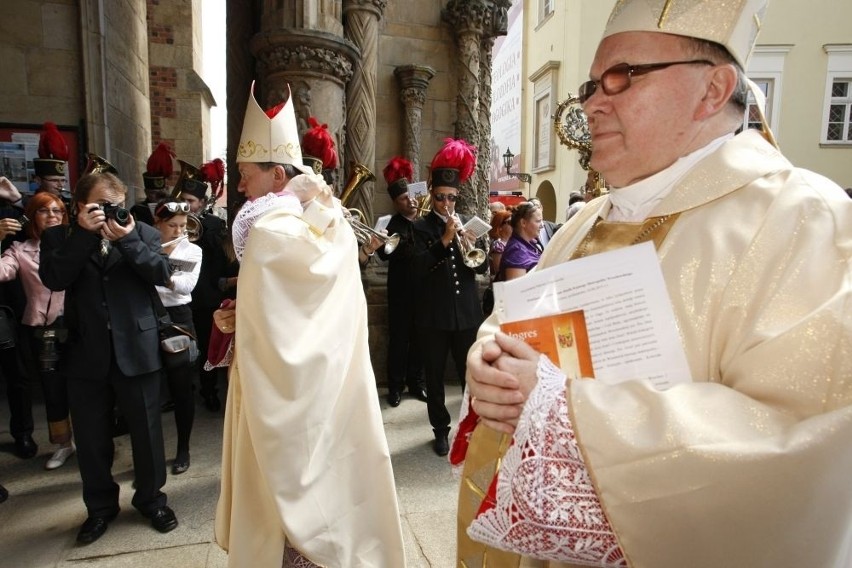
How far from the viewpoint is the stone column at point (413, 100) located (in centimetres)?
539

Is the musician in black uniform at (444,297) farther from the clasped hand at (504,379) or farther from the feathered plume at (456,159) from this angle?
the clasped hand at (504,379)

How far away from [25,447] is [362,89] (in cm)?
414

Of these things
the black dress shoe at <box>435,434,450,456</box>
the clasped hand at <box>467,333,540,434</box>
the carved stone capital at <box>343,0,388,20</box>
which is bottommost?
the black dress shoe at <box>435,434,450,456</box>

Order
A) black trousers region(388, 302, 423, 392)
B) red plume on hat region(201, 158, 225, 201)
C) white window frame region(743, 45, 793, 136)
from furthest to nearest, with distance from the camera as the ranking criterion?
white window frame region(743, 45, 793, 136)
red plume on hat region(201, 158, 225, 201)
black trousers region(388, 302, 423, 392)

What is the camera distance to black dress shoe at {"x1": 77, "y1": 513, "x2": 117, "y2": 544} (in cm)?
274

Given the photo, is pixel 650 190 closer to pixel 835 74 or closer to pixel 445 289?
pixel 445 289

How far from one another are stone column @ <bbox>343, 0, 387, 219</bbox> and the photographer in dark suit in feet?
8.07

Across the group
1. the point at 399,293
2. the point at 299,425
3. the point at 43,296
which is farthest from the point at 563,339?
the point at 43,296

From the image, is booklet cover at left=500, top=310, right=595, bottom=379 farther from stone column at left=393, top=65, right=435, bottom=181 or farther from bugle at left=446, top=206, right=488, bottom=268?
stone column at left=393, top=65, right=435, bottom=181

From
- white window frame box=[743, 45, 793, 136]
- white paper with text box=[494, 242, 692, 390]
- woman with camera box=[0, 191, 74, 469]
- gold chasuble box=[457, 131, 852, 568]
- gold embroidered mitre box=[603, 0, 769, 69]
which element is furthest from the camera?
white window frame box=[743, 45, 793, 136]

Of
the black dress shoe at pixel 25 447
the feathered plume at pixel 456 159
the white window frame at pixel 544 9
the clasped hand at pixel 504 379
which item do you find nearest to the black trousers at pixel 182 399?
the black dress shoe at pixel 25 447

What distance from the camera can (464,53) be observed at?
5.59 metres

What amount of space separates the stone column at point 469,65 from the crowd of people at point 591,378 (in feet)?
11.1

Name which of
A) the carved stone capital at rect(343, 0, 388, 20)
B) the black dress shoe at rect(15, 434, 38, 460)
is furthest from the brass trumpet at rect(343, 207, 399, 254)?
the black dress shoe at rect(15, 434, 38, 460)
